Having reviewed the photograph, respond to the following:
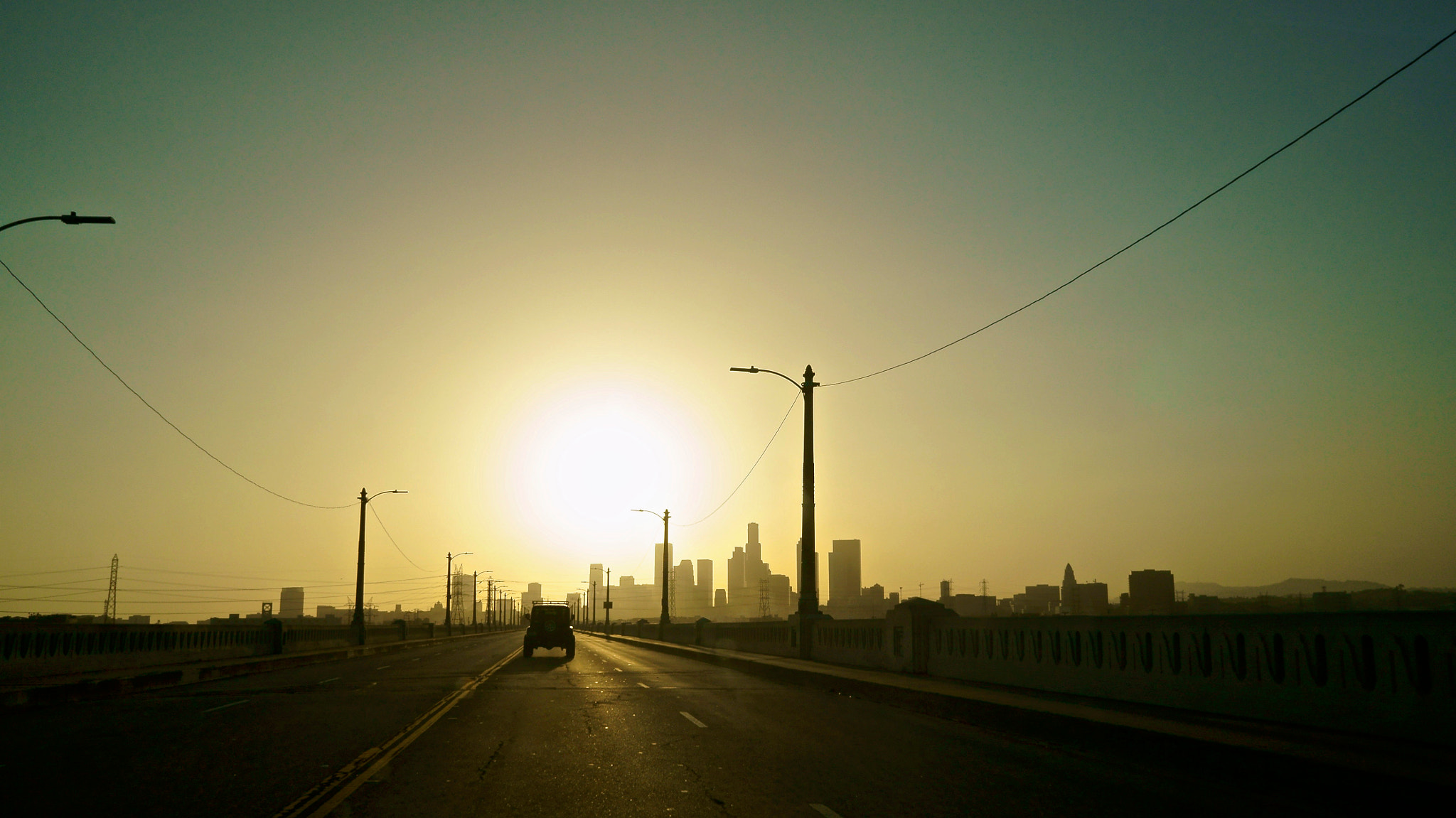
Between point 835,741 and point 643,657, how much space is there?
3110 cm

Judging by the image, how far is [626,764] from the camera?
426 inches

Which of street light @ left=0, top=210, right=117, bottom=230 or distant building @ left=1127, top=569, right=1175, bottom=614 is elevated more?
street light @ left=0, top=210, right=117, bottom=230

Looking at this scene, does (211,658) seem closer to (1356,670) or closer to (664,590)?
(664,590)

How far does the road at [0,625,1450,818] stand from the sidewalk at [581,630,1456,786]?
0.86 ft

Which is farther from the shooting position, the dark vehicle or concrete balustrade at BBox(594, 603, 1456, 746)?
the dark vehicle

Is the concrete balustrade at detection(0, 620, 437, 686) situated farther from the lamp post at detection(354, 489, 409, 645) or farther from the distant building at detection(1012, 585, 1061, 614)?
the distant building at detection(1012, 585, 1061, 614)

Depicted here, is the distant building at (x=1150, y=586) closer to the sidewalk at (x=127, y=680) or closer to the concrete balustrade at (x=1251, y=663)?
the concrete balustrade at (x=1251, y=663)

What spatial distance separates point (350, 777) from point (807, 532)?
70.8 ft

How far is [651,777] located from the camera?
990 cm

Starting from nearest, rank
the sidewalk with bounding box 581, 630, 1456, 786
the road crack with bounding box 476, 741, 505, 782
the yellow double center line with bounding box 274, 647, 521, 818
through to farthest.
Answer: the yellow double center line with bounding box 274, 647, 521, 818, the sidewalk with bounding box 581, 630, 1456, 786, the road crack with bounding box 476, 741, 505, 782

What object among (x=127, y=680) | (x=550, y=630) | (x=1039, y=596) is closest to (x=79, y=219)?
(x=127, y=680)

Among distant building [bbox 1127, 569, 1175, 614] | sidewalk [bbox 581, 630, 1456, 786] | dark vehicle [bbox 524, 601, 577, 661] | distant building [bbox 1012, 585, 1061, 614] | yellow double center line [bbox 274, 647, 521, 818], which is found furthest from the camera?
distant building [bbox 1012, 585, 1061, 614]

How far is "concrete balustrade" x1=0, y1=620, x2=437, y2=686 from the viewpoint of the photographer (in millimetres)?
25078

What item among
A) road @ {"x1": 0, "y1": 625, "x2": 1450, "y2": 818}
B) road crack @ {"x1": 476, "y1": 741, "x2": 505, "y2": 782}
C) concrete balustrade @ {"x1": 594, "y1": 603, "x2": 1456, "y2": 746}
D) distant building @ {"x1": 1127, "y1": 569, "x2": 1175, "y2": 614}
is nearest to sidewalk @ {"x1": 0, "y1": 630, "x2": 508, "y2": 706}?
road @ {"x1": 0, "y1": 625, "x2": 1450, "y2": 818}
